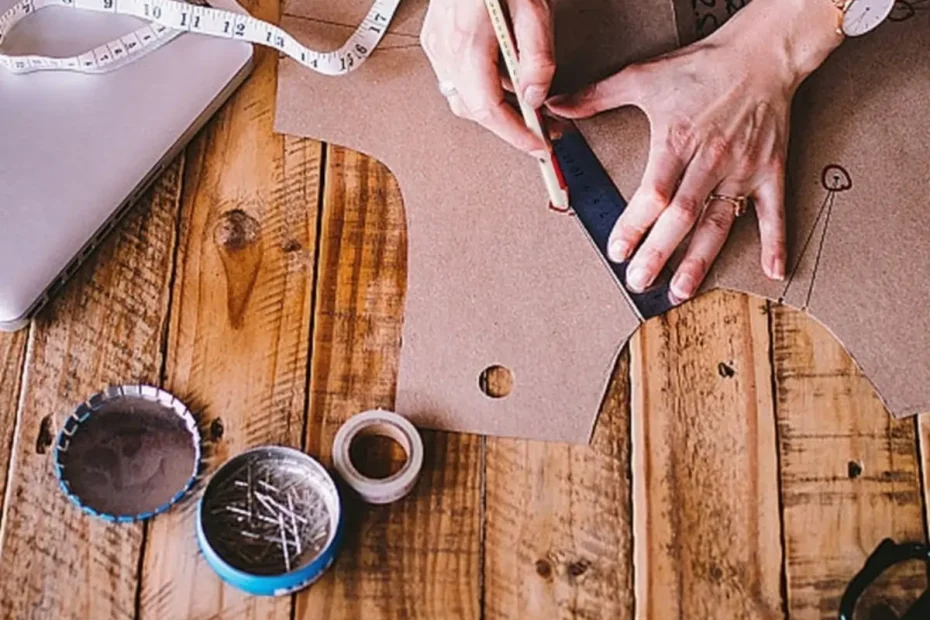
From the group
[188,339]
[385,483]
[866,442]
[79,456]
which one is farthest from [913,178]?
[79,456]

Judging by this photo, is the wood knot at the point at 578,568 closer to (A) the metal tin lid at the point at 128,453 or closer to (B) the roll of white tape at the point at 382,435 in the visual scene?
(B) the roll of white tape at the point at 382,435

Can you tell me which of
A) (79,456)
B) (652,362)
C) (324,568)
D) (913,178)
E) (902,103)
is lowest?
(324,568)

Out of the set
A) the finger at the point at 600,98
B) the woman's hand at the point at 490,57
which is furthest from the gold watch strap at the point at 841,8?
the woman's hand at the point at 490,57

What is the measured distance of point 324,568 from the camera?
3.98ft

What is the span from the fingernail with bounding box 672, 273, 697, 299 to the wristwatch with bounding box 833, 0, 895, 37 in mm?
335

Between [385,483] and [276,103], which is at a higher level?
[276,103]

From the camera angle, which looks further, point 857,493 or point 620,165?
point 620,165

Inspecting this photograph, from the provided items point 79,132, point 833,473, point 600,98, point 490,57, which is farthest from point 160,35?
point 833,473

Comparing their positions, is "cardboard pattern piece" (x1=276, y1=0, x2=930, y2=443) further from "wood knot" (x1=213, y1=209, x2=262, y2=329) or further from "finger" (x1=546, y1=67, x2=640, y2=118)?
"wood knot" (x1=213, y1=209, x2=262, y2=329)

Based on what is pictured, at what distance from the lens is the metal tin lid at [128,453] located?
4.09 feet

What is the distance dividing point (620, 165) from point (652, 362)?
0.25 metres

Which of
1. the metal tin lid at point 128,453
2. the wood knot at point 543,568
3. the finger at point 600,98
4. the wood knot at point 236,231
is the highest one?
the finger at point 600,98

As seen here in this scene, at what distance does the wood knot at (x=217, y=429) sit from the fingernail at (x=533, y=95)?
0.48 m

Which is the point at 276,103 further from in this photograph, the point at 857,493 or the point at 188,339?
the point at 857,493
